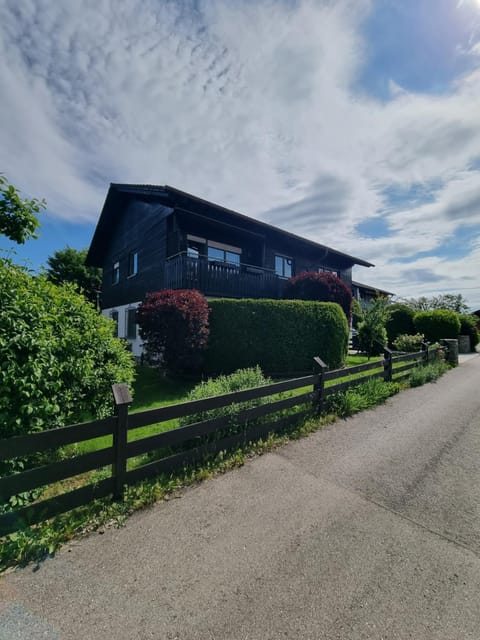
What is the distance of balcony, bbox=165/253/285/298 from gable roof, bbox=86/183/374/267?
2213 mm

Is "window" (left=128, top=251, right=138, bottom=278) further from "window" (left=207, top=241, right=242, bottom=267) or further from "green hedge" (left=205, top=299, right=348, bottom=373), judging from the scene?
"green hedge" (left=205, top=299, right=348, bottom=373)

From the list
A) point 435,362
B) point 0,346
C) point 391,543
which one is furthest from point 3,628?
point 435,362

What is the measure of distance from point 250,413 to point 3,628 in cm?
304

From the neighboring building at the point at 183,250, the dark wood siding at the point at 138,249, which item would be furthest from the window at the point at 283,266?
the dark wood siding at the point at 138,249

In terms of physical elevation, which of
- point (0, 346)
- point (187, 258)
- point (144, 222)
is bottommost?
point (0, 346)

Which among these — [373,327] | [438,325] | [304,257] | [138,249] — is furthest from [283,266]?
[438,325]

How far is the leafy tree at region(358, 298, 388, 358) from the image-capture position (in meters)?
13.8

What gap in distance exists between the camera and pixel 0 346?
8.86ft

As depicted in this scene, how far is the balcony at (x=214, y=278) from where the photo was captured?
432 inches

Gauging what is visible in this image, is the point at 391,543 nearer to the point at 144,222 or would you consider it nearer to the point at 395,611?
the point at 395,611

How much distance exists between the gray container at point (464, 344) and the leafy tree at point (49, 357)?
22.1 m

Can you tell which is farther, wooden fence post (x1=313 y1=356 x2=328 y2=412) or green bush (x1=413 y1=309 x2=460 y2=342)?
green bush (x1=413 y1=309 x2=460 y2=342)

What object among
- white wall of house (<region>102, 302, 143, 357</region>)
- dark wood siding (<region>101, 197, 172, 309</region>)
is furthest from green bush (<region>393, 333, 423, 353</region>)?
white wall of house (<region>102, 302, 143, 357</region>)

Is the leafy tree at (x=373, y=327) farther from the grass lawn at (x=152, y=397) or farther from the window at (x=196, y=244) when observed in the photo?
the window at (x=196, y=244)
